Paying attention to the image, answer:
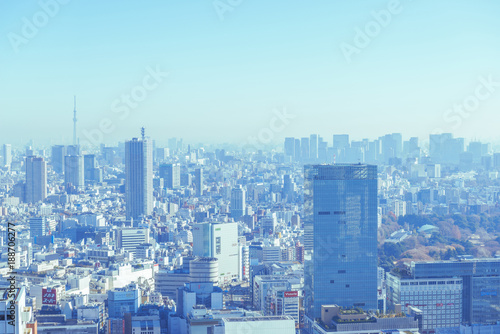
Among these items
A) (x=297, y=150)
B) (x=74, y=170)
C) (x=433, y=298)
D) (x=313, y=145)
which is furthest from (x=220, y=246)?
(x=74, y=170)

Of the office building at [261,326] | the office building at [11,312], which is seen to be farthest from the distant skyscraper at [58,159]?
the office building at [11,312]

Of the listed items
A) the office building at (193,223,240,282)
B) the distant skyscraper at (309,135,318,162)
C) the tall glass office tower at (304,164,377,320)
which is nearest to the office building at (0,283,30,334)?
the tall glass office tower at (304,164,377,320)

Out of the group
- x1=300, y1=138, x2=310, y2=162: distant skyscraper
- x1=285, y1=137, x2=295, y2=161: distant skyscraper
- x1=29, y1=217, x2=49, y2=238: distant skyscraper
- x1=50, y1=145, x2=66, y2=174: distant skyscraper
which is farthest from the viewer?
x1=50, y1=145, x2=66, y2=174: distant skyscraper

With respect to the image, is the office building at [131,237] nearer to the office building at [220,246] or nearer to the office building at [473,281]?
the office building at [220,246]

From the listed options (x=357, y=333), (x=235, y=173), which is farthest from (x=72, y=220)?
(x=357, y=333)

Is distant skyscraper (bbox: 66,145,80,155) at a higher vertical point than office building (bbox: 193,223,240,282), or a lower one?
higher

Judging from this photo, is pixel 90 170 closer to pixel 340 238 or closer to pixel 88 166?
pixel 88 166

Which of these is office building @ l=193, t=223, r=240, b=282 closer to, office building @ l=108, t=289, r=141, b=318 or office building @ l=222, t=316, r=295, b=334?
office building @ l=108, t=289, r=141, b=318

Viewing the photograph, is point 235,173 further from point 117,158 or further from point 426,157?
point 426,157
